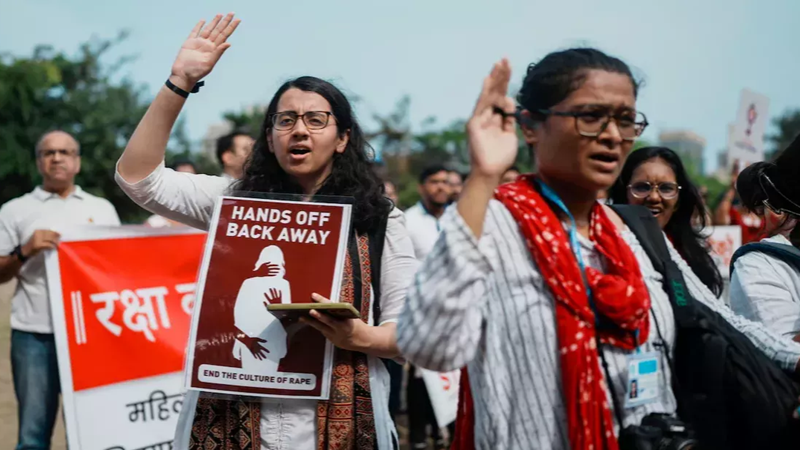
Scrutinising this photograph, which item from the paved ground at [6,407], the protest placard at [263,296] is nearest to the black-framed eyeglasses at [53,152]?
the paved ground at [6,407]

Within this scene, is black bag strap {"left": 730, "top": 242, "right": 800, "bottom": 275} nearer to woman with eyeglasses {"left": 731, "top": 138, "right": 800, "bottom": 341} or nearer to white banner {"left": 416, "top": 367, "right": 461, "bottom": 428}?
woman with eyeglasses {"left": 731, "top": 138, "right": 800, "bottom": 341}

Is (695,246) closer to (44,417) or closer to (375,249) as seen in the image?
(375,249)

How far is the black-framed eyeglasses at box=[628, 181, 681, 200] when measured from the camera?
4098 millimetres

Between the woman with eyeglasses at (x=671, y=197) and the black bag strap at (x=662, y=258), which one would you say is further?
the woman with eyeglasses at (x=671, y=197)

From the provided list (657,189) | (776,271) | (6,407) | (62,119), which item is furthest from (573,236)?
(62,119)

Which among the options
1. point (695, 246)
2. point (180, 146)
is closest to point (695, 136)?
point (180, 146)

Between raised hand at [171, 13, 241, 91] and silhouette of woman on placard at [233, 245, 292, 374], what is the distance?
655 mm

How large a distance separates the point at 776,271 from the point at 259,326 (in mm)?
1712

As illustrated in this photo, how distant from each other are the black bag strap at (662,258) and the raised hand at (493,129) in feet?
1.68

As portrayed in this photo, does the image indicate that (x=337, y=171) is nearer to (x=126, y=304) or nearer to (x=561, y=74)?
(x=561, y=74)

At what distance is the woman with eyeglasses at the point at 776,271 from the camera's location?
2.71m

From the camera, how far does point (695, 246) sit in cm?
414

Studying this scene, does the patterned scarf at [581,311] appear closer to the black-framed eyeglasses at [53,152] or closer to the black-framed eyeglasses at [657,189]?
the black-framed eyeglasses at [657,189]

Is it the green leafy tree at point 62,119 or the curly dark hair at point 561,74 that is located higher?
the green leafy tree at point 62,119
